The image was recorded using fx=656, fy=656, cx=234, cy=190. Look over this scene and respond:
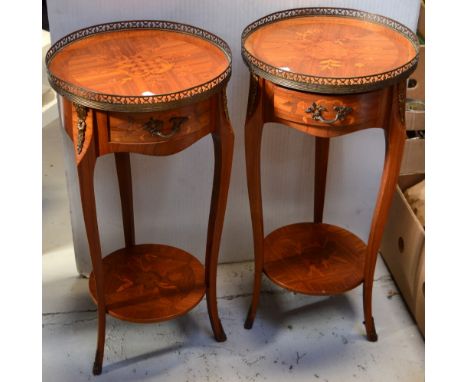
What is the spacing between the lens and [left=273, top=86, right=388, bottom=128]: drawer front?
5.19ft

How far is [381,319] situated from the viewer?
2.16m

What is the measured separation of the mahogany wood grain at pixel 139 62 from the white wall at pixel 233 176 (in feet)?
0.39

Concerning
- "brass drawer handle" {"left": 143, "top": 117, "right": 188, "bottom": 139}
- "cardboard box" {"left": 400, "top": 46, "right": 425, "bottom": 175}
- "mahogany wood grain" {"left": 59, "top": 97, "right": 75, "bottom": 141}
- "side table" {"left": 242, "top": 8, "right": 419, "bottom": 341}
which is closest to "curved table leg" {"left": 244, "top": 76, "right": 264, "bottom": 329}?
"side table" {"left": 242, "top": 8, "right": 419, "bottom": 341}

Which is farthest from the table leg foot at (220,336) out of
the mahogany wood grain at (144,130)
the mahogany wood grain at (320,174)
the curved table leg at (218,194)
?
the mahogany wood grain at (144,130)

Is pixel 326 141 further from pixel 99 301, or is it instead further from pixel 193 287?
pixel 99 301

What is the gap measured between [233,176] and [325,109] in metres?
0.63

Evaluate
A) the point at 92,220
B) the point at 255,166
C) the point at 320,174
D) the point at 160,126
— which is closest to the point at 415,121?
the point at 320,174

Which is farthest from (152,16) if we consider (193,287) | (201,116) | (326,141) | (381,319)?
(381,319)

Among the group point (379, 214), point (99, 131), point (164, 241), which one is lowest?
point (164, 241)

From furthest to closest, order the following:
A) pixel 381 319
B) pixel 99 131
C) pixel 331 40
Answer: pixel 381 319 < pixel 331 40 < pixel 99 131

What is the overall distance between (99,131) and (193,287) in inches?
27.0

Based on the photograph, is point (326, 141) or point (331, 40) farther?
point (326, 141)

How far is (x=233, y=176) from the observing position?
7.09 ft

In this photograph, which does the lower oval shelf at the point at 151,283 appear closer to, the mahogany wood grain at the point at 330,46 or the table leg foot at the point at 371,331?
the table leg foot at the point at 371,331
